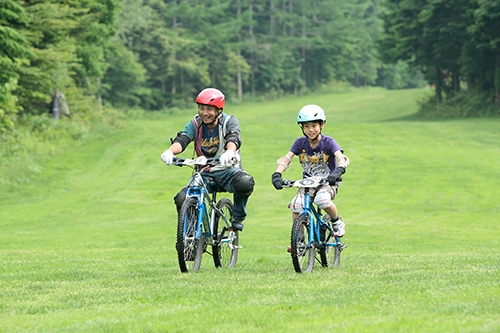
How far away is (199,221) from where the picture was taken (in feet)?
33.5

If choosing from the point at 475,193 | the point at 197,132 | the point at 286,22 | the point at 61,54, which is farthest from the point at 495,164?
the point at 286,22

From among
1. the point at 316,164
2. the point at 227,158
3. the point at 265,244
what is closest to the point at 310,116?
the point at 316,164

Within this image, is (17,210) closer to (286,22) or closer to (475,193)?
(475,193)

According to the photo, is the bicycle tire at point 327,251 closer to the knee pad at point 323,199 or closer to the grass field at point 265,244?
the grass field at point 265,244

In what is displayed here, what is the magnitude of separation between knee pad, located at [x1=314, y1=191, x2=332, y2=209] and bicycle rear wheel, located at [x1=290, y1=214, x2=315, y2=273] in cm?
31

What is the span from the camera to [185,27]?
9656cm

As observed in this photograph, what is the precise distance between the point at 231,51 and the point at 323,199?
3427 inches

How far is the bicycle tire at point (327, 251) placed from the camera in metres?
10.9

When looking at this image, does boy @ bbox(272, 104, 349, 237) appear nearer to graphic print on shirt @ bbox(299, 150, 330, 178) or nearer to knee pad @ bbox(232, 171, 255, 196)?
graphic print on shirt @ bbox(299, 150, 330, 178)

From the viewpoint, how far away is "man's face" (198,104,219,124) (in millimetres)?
10500

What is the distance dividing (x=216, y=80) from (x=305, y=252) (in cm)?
8614

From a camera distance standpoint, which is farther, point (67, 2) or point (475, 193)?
point (67, 2)

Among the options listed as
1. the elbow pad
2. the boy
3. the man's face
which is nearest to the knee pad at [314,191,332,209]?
the boy

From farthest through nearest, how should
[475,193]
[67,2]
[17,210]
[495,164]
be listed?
[67,2]
[495,164]
[475,193]
[17,210]
